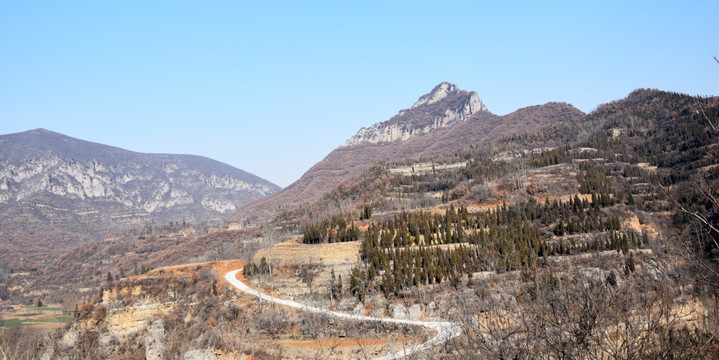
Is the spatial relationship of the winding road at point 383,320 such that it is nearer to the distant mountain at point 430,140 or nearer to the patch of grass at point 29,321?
the patch of grass at point 29,321

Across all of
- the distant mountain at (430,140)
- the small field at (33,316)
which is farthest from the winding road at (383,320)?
the distant mountain at (430,140)

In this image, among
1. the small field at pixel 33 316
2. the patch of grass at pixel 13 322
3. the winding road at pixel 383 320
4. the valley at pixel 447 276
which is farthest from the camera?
the patch of grass at pixel 13 322

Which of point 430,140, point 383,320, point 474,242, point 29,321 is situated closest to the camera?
point 383,320

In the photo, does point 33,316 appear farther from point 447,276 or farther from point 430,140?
point 430,140

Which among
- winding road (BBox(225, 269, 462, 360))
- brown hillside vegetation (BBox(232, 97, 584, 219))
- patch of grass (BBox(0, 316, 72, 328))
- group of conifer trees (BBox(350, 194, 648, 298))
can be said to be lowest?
patch of grass (BBox(0, 316, 72, 328))

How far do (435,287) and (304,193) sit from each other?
127596mm

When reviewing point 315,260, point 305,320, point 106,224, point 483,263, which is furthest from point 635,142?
point 106,224

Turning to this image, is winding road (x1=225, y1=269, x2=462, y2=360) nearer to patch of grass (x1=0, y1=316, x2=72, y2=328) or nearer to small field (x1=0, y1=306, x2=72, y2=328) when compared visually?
small field (x1=0, y1=306, x2=72, y2=328)

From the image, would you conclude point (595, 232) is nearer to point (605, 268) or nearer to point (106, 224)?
point (605, 268)

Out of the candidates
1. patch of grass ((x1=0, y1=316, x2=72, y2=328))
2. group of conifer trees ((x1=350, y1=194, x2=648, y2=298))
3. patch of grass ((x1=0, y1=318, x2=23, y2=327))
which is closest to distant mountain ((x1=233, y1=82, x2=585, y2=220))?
group of conifer trees ((x1=350, y1=194, x2=648, y2=298))

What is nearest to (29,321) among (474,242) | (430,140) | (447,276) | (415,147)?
(447,276)

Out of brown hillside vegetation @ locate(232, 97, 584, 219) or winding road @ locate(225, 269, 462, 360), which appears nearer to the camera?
winding road @ locate(225, 269, 462, 360)

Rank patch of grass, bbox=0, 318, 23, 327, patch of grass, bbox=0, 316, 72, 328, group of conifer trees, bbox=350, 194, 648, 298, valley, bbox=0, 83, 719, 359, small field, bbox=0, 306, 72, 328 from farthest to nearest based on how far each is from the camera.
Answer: patch of grass, bbox=0, 316, 72, 328, patch of grass, bbox=0, 318, 23, 327, small field, bbox=0, 306, 72, 328, group of conifer trees, bbox=350, 194, 648, 298, valley, bbox=0, 83, 719, 359

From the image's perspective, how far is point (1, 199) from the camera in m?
174
